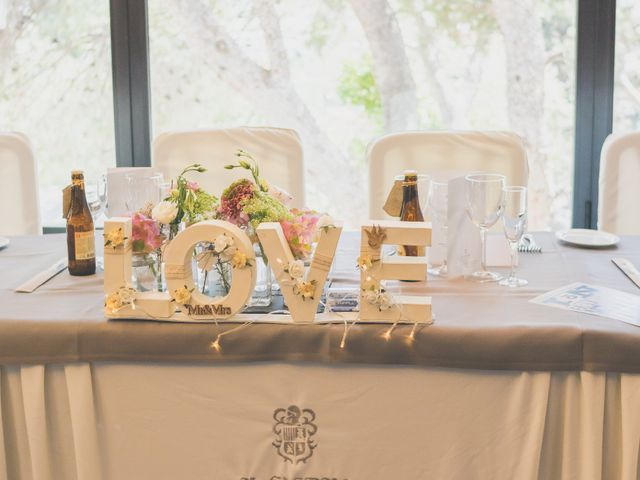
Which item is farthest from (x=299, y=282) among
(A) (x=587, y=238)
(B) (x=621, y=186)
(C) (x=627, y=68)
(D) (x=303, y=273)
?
(C) (x=627, y=68)

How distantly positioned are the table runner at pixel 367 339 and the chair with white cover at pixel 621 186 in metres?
0.91

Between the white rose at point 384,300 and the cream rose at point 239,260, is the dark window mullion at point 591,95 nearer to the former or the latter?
the white rose at point 384,300

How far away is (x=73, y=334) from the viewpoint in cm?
151

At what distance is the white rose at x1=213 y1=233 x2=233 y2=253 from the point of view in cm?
145

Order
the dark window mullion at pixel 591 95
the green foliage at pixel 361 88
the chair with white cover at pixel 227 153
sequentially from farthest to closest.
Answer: the green foliage at pixel 361 88 → the dark window mullion at pixel 591 95 → the chair with white cover at pixel 227 153

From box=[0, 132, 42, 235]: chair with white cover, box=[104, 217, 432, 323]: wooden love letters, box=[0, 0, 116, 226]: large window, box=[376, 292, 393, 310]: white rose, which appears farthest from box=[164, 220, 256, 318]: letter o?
box=[0, 0, 116, 226]: large window

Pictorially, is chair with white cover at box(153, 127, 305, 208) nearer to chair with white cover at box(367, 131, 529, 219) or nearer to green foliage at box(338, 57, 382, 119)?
chair with white cover at box(367, 131, 529, 219)

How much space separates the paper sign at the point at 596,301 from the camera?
4.98ft

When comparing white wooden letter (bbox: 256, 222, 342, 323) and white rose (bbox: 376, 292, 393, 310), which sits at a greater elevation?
white wooden letter (bbox: 256, 222, 342, 323)

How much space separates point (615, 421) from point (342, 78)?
6.60ft

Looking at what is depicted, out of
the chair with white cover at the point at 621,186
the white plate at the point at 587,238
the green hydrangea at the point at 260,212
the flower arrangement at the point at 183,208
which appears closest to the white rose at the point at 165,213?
the flower arrangement at the point at 183,208

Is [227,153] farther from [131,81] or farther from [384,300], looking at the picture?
[384,300]

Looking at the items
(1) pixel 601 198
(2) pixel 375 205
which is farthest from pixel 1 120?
(1) pixel 601 198

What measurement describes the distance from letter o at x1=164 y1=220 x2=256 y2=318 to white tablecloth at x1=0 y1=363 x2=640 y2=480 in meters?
0.12
